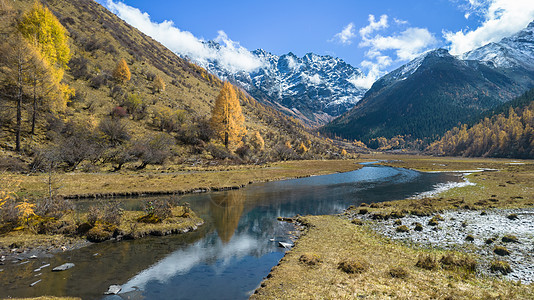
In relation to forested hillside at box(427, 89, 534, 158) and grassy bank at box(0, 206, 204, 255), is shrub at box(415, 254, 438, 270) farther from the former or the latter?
forested hillside at box(427, 89, 534, 158)

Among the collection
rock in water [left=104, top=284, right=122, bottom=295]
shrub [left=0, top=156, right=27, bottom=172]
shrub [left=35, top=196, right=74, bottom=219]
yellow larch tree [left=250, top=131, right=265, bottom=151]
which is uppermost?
yellow larch tree [left=250, top=131, right=265, bottom=151]

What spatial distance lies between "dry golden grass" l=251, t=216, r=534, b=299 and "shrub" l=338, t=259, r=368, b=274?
0.25 meters

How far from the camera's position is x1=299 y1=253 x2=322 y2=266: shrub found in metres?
14.0

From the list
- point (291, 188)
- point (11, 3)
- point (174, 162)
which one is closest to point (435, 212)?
point (291, 188)

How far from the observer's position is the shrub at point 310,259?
14031 mm

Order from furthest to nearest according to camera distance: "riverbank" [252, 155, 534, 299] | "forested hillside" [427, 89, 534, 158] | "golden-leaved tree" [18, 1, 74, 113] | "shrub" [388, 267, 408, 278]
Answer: "forested hillside" [427, 89, 534, 158] < "golden-leaved tree" [18, 1, 74, 113] < "shrub" [388, 267, 408, 278] < "riverbank" [252, 155, 534, 299]

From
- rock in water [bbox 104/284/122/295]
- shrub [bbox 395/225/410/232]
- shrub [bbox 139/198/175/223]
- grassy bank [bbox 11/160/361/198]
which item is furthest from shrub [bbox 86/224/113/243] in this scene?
shrub [bbox 395/225/410/232]

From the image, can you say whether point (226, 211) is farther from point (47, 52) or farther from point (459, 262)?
point (47, 52)

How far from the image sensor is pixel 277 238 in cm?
2023

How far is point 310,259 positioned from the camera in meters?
14.3

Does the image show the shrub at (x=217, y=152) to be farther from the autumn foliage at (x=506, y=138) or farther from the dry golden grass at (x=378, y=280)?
the autumn foliage at (x=506, y=138)

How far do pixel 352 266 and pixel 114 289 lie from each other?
41.1 feet

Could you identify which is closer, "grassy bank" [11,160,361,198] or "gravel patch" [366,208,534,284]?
"gravel patch" [366,208,534,284]

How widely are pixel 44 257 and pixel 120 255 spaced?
4.34 m
